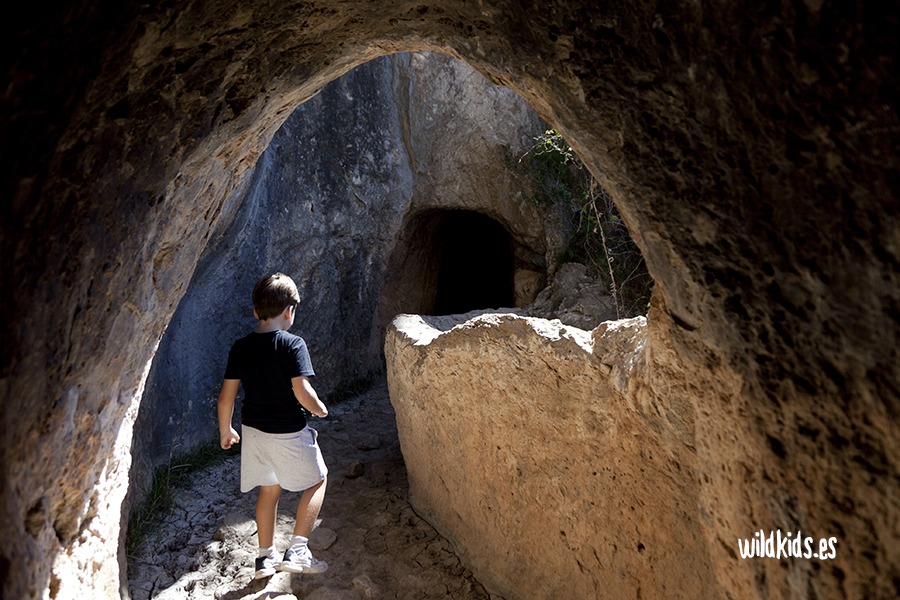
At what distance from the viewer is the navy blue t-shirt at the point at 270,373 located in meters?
2.78

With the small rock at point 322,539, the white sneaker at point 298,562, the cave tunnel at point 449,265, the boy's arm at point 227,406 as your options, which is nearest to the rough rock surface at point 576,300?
the cave tunnel at point 449,265

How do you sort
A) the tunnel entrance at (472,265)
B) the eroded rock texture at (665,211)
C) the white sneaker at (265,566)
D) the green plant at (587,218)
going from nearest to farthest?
the eroded rock texture at (665,211) < the white sneaker at (265,566) < the green plant at (587,218) < the tunnel entrance at (472,265)

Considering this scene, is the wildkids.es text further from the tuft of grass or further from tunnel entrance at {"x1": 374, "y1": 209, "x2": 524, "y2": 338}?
tunnel entrance at {"x1": 374, "y1": 209, "x2": 524, "y2": 338}

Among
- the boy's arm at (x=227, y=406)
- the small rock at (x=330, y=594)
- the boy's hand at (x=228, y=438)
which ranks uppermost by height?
the boy's arm at (x=227, y=406)

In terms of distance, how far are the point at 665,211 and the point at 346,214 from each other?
478 cm

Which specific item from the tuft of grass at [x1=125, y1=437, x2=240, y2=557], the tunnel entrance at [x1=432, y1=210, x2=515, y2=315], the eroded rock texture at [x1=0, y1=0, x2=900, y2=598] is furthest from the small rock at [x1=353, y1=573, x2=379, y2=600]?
the tunnel entrance at [x1=432, y1=210, x2=515, y2=315]

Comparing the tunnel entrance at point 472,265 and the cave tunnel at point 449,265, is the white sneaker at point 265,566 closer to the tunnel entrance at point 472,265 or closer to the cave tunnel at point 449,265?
the cave tunnel at point 449,265

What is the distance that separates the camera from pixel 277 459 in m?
2.85

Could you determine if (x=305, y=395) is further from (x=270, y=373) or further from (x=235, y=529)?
(x=235, y=529)

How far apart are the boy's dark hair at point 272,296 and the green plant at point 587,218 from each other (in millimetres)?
2324

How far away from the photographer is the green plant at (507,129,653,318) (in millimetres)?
4758

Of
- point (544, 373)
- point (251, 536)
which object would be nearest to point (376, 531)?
point (251, 536)

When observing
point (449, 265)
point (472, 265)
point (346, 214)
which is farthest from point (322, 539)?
point (472, 265)

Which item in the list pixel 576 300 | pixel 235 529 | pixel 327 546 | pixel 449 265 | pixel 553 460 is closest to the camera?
pixel 553 460
